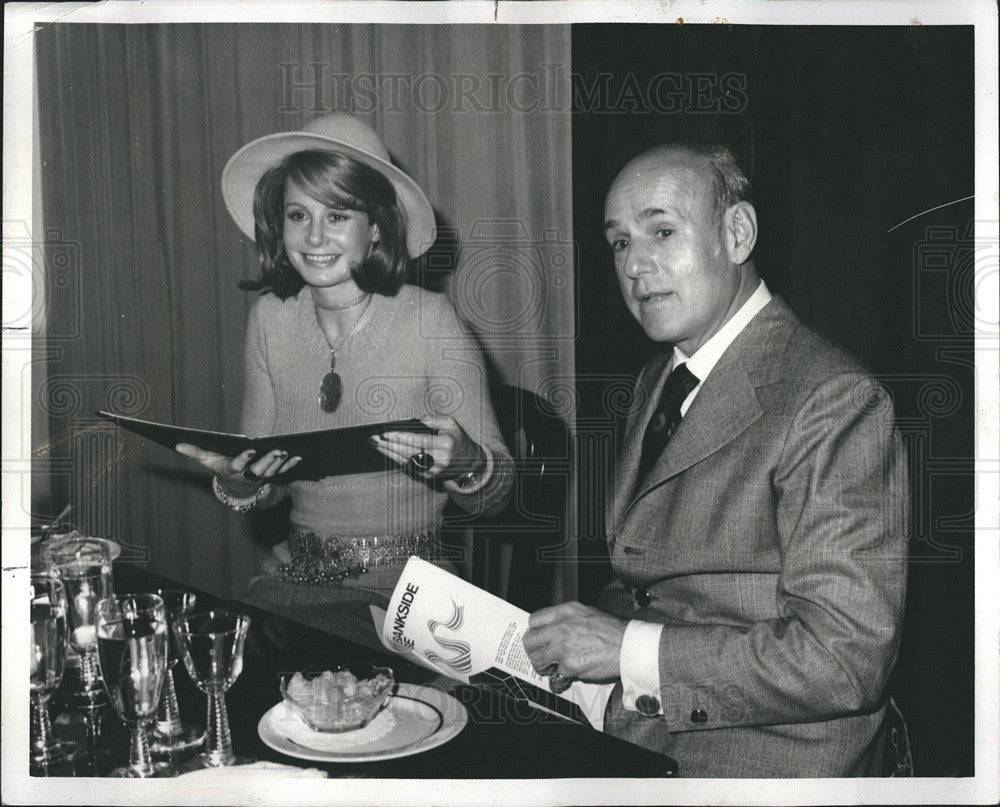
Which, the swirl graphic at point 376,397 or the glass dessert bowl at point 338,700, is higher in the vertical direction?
the swirl graphic at point 376,397

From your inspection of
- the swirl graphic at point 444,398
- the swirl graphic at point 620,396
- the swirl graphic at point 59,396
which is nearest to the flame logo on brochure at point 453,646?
the swirl graphic at point 444,398

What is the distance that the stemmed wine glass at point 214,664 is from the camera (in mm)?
1406

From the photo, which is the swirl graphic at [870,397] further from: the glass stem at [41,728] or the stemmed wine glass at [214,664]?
the glass stem at [41,728]

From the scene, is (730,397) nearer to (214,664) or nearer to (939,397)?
(939,397)

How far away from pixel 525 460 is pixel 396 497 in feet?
0.86

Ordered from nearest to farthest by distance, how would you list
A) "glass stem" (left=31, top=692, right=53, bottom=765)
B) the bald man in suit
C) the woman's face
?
"glass stem" (left=31, top=692, right=53, bottom=765) → the bald man in suit → the woman's face

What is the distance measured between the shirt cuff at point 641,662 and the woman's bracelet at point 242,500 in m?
0.76

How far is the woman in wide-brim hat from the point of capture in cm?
180

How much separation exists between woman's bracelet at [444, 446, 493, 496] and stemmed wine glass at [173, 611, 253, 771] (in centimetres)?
51

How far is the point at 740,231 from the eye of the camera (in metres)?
1.72

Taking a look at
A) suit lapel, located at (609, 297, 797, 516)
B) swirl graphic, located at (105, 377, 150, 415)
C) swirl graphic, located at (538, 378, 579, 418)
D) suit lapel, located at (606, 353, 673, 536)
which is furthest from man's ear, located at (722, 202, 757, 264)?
swirl graphic, located at (105, 377, 150, 415)

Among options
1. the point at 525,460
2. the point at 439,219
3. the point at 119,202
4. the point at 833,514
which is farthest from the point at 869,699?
the point at 119,202

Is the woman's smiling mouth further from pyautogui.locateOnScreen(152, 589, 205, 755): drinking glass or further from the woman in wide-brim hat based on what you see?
pyautogui.locateOnScreen(152, 589, 205, 755): drinking glass

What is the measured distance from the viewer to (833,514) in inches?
63.0
